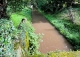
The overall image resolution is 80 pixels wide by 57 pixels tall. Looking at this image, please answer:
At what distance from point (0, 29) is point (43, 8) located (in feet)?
72.5

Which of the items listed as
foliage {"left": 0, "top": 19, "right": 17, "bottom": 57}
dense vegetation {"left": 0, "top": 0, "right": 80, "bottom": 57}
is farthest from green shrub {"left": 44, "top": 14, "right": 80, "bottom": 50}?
foliage {"left": 0, "top": 19, "right": 17, "bottom": 57}

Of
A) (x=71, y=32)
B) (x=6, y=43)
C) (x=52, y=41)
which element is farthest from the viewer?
(x=71, y=32)

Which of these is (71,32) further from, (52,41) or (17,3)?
(17,3)

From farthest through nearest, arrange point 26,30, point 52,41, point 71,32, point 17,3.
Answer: point 71,32 < point 52,41 < point 17,3 < point 26,30

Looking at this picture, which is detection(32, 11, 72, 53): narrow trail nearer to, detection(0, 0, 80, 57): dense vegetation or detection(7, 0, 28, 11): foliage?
detection(0, 0, 80, 57): dense vegetation

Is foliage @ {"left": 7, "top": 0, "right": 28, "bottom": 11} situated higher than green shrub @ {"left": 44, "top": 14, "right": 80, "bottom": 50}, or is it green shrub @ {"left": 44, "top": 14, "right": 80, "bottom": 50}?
foliage @ {"left": 7, "top": 0, "right": 28, "bottom": 11}

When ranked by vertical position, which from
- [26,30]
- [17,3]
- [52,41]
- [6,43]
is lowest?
[52,41]

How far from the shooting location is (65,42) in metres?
13.3

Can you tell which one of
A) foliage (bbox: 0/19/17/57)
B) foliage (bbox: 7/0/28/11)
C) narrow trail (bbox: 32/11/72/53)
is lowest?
narrow trail (bbox: 32/11/72/53)

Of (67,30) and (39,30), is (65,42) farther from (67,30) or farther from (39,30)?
(39,30)

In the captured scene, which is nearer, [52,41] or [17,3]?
[17,3]

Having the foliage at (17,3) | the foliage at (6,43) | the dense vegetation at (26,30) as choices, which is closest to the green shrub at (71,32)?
the dense vegetation at (26,30)

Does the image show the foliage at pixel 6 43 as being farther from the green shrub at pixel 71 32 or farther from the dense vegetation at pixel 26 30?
the green shrub at pixel 71 32

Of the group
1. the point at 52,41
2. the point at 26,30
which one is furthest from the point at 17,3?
the point at 52,41
